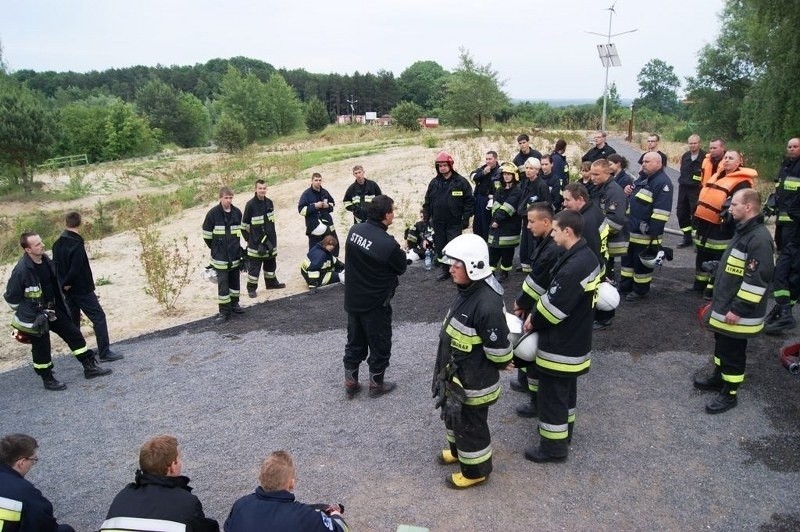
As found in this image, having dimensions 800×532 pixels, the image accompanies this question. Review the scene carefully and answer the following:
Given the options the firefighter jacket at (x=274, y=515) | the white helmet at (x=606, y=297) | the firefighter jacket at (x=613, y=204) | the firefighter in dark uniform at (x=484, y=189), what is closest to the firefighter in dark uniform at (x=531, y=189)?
the firefighter in dark uniform at (x=484, y=189)

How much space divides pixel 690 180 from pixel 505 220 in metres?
3.37

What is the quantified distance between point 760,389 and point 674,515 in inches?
85.0

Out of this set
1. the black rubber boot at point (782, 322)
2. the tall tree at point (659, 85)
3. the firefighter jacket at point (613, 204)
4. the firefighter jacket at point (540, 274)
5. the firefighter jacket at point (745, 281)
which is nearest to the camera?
the firefighter jacket at point (745, 281)

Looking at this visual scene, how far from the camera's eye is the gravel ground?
12.3 ft

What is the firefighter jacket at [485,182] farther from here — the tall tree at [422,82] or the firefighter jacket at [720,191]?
the tall tree at [422,82]

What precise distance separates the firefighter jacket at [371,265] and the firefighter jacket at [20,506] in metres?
2.79

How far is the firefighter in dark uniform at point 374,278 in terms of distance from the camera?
4.98 meters

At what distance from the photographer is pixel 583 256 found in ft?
12.7

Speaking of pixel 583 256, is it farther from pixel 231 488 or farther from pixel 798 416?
pixel 231 488

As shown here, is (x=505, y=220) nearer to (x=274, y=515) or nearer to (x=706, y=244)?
(x=706, y=244)

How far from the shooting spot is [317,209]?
972cm

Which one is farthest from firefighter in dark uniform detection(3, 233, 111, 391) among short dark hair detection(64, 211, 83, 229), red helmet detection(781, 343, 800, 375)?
red helmet detection(781, 343, 800, 375)

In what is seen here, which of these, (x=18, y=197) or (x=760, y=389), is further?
(x=18, y=197)

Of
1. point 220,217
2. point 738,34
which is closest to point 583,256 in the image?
point 220,217
